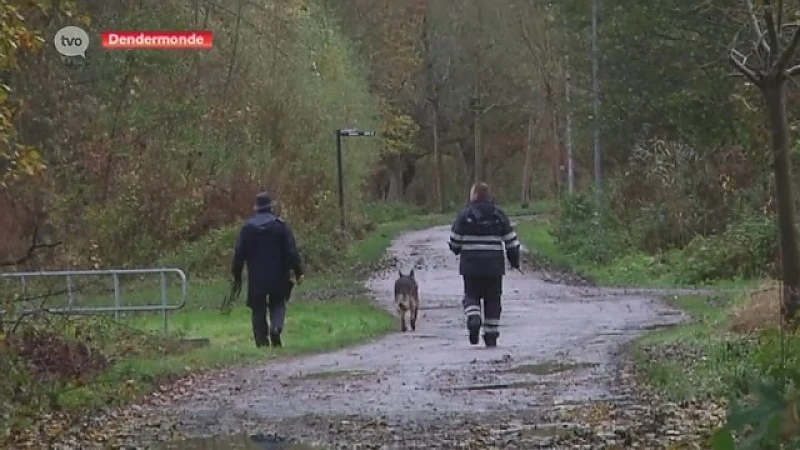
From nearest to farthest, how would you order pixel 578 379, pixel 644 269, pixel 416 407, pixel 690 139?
pixel 416 407 → pixel 578 379 → pixel 644 269 → pixel 690 139

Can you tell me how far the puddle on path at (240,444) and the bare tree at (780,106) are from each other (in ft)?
17.5

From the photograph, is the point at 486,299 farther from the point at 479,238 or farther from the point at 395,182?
the point at 395,182

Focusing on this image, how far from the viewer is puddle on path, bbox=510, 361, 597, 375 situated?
13.6 meters

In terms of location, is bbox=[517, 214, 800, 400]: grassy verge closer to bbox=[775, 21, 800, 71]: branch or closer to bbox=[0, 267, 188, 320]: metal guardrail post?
bbox=[775, 21, 800, 71]: branch

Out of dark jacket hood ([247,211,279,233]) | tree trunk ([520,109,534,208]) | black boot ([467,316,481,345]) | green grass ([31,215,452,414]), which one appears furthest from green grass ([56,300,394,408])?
tree trunk ([520,109,534,208])

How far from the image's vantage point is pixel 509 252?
17.0 m

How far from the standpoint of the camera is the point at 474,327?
56.2 ft

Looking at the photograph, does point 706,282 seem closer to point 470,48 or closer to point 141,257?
point 141,257

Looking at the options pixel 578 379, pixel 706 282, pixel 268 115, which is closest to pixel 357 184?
pixel 268 115

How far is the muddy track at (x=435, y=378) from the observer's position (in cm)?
1112

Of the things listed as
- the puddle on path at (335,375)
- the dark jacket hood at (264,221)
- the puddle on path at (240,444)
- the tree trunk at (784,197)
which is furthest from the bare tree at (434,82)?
the puddle on path at (240,444)

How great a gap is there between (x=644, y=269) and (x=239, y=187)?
414 inches

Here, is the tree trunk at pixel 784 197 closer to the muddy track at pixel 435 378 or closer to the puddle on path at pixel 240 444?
the muddy track at pixel 435 378

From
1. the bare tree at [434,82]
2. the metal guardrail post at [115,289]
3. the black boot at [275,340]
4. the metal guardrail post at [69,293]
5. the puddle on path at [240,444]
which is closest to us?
the puddle on path at [240,444]
